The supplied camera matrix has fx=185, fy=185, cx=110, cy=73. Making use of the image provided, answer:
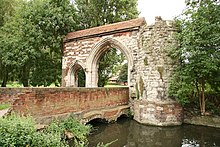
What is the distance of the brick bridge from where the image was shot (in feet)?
18.2

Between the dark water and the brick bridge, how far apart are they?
531 millimetres

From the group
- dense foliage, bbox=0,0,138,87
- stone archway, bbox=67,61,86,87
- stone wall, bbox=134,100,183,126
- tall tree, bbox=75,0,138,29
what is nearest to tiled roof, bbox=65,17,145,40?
dense foliage, bbox=0,0,138,87

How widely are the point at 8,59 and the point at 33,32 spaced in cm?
231

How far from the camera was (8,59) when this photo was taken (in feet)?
37.9

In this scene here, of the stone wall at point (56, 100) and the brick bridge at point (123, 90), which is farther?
the brick bridge at point (123, 90)

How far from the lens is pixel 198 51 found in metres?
7.18

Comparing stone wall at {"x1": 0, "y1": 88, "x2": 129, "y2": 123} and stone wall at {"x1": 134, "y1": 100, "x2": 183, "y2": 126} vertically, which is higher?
stone wall at {"x1": 0, "y1": 88, "x2": 129, "y2": 123}

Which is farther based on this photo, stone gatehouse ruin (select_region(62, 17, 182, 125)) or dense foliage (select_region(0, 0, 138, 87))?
dense foliage (select_region(0, 0, 138, 87))

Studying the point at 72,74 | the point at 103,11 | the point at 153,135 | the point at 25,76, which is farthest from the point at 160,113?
the point at 25,76

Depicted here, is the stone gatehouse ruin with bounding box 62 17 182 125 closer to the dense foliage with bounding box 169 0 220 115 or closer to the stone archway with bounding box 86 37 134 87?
the stone archway with bounding box 86 37 134 87

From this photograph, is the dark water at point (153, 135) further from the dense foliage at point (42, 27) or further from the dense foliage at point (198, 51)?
the dense foliage at point (42, 27)

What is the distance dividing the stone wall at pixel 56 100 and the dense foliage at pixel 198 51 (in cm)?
312

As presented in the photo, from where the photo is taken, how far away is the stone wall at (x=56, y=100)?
5012 mm

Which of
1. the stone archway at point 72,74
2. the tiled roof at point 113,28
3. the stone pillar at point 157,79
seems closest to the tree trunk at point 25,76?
the stone archway at point 72,74
